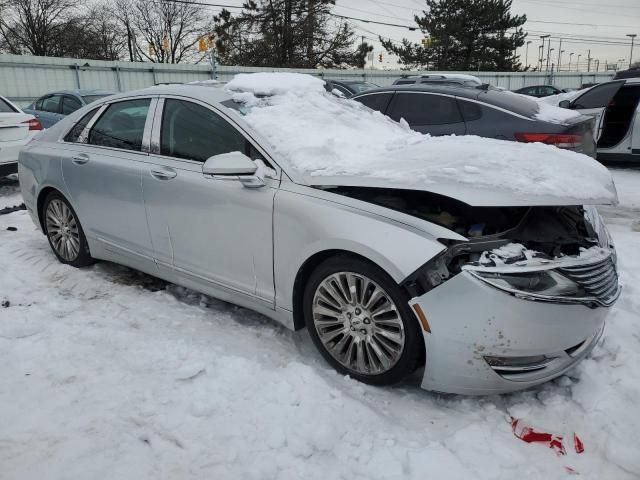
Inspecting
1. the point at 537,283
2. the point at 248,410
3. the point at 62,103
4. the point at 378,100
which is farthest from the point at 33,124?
the point at 537,283

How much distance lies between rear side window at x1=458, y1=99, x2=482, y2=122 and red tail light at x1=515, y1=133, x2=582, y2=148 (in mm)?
541

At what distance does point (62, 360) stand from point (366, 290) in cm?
179

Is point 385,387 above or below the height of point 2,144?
below

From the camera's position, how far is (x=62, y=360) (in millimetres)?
2922

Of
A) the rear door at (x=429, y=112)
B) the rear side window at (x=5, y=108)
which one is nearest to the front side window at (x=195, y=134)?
the rear door at (x=429, y=112)

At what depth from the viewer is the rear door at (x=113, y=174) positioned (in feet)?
11.9

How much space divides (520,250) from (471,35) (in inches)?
1739

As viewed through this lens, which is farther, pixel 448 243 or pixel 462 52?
pixel 462 52

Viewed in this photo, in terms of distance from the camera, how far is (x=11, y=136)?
7117mm

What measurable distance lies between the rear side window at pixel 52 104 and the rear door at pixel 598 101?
33.7 feet

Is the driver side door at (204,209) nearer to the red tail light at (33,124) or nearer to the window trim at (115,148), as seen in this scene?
the window trim at (115,148)

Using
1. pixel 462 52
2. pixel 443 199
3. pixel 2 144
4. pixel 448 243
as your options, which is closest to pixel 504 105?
pixel 443 199

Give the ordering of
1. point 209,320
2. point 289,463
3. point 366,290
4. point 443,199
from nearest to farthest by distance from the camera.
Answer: point 289,463 → point 366,290 → point 443,199 → point 209,320

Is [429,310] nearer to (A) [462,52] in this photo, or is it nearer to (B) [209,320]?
(B) [209,320]
